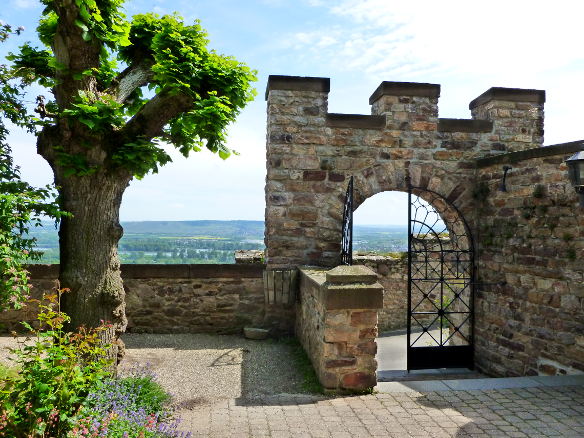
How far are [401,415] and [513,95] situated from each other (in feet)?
19.0

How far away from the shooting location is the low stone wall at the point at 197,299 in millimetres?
7422

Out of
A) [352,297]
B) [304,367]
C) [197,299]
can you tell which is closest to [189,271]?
[197,299]

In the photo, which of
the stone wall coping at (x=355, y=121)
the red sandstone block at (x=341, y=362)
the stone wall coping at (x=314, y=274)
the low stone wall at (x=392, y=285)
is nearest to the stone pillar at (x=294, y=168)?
the stone wall coping at (x=355, y=121)

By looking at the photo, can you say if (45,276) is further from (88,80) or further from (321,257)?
(321,257)

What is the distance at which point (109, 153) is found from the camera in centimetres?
493

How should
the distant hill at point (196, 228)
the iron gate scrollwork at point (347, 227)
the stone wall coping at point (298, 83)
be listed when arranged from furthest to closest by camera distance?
the distant hill at point (196, 228) → the stone wall coping at point (298, 83) → the iron gate scrollwork at point (347, 227)

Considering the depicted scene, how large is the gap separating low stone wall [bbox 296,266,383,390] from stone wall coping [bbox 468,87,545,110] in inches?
174

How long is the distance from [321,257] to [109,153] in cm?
367

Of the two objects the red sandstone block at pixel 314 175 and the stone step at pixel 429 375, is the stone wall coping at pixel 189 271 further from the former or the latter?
the stone step at pixel 429 375

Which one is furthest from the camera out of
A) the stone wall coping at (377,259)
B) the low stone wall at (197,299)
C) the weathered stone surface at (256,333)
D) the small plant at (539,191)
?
the stone wall coping at (377,259)

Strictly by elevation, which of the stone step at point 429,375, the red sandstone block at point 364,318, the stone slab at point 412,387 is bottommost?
the stone step at point 429,375

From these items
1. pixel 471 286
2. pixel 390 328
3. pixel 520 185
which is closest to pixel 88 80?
pixel 520 185

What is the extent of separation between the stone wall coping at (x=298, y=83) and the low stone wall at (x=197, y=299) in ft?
9.85

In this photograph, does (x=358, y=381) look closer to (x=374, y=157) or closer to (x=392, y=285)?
(x=374, y=157)
